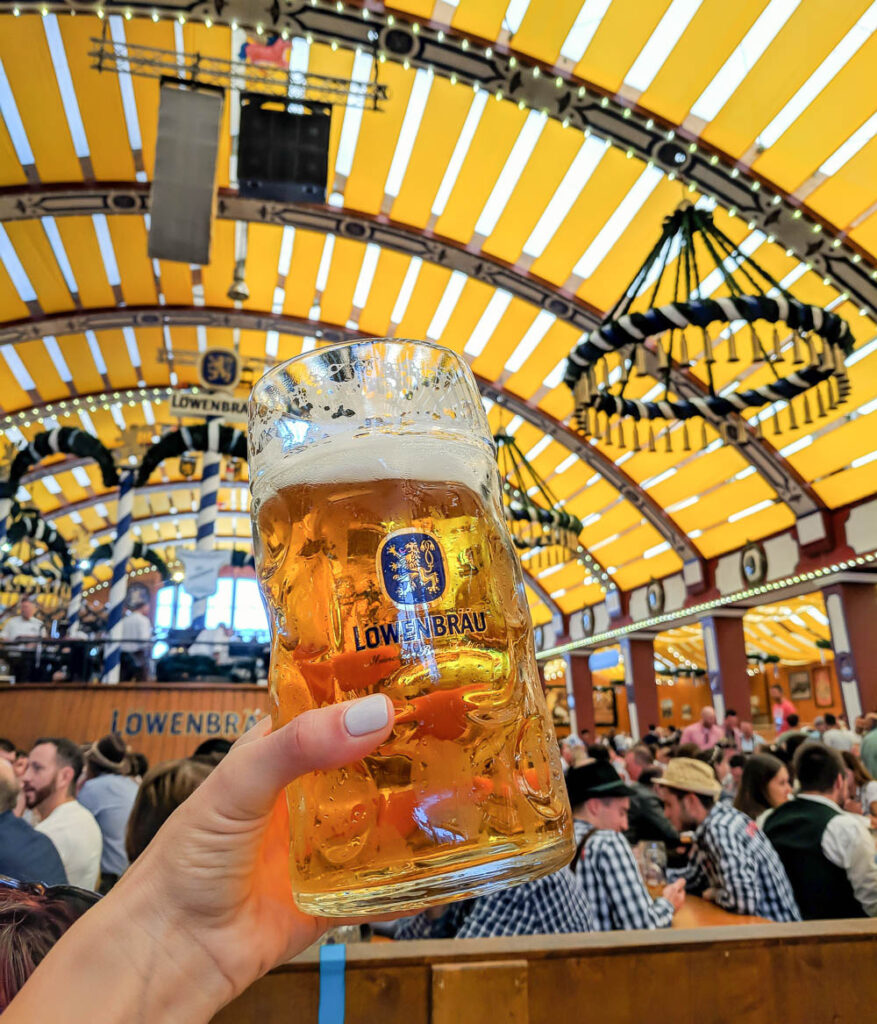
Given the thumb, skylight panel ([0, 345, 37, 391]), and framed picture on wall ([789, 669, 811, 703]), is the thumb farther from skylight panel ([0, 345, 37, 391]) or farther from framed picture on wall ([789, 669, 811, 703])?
framed picture on wall ([789, 669, 811, 703])

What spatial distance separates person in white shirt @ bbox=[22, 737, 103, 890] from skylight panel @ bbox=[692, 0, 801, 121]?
7.40 m

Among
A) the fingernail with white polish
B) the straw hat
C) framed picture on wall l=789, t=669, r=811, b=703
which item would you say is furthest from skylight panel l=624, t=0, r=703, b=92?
framed picture on wall l=789, t=669, r=811, b=703

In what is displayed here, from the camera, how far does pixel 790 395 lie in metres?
5.27

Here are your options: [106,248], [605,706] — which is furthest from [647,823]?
[605,706]

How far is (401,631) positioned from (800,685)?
69.9ft

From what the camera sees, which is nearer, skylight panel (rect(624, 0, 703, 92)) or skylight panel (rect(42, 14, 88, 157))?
skylight panel (rect(624, 0, 703, 92))

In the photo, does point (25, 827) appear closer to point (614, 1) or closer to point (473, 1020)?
point (473, 1020)

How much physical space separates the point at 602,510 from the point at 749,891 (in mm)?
12415

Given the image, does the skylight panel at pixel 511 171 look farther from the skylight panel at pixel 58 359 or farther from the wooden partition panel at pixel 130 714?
the skylight panel at pixel 58 359

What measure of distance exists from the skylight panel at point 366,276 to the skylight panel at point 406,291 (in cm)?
45

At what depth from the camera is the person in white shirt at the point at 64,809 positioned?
2.33 metres

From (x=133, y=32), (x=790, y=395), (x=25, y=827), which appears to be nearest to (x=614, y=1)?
(x=790, y=395)

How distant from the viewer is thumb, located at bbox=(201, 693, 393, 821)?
0.49 meters

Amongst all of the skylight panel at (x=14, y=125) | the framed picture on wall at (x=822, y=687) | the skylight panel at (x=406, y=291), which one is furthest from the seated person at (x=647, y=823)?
the framed picture on wall at (x=822, y=687)
